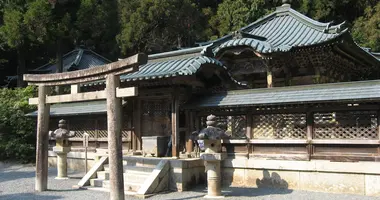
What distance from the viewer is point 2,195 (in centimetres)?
1080

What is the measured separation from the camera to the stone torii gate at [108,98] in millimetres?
9023

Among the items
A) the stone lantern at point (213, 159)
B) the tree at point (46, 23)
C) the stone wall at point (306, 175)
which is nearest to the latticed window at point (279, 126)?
the stone wall at point (306, 175)

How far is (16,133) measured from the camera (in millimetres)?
19094

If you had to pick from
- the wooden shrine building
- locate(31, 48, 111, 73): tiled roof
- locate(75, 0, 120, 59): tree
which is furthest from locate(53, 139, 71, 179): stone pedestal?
locate(31, 48, 111, 73): tiled roof

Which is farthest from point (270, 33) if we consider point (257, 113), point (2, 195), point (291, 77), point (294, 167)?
point (2, 195)

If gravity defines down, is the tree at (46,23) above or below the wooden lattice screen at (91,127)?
above

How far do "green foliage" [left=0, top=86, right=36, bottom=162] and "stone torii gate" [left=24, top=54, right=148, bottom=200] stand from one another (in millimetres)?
7569

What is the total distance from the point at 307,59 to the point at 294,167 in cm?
766

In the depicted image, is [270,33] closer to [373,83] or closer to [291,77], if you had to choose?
[291,77]

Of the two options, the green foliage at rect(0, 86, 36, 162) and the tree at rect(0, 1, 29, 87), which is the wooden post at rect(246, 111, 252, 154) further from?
the tree at rect(0, 1, 29, 87)

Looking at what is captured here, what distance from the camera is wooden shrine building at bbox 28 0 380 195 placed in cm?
964

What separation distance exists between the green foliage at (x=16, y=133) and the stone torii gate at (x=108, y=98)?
7.57 meters

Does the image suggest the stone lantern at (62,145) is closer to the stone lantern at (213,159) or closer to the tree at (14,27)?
the stone lantern at (213,159)

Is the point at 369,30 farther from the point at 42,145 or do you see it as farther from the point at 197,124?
the point at 42,145
